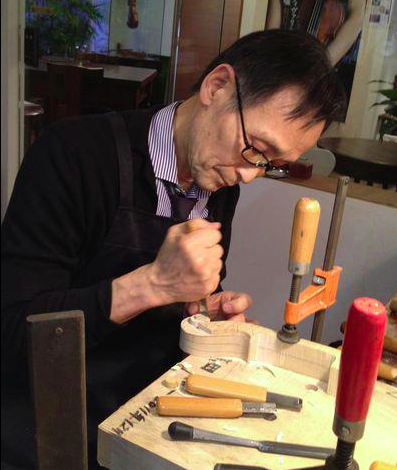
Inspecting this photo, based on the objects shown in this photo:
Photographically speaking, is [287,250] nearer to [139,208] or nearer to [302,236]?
[139,208]

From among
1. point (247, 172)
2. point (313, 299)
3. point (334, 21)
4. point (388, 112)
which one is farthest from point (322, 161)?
point (313, 299)

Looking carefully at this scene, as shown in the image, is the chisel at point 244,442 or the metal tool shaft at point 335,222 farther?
the metal tool shaft at point 335,222

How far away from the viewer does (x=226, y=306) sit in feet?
2.61

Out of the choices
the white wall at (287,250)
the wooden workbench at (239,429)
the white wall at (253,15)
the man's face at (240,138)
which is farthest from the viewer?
the white wall at (253,15)

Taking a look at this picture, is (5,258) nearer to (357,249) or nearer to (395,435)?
(395,435)

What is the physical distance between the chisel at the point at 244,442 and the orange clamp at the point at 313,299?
0.15m

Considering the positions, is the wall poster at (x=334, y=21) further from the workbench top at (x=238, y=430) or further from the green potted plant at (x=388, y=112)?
the workbench top at (x=238, y=430)

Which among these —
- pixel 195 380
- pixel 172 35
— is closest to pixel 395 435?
pixel 195 380

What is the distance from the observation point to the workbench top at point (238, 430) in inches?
19.6

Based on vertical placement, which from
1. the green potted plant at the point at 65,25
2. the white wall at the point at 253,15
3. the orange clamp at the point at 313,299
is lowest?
the orange clamp at the point at 313,299

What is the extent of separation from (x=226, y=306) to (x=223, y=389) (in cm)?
23

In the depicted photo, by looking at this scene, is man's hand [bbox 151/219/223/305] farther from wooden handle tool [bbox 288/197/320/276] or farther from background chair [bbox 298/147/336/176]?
background chair [bbox 298/147/336/176]

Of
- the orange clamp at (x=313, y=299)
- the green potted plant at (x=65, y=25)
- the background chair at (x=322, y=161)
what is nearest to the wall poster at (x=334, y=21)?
the background chair at (x=322, y=161)

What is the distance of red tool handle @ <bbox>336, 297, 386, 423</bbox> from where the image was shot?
13.4 inches
